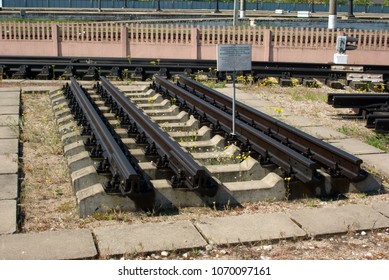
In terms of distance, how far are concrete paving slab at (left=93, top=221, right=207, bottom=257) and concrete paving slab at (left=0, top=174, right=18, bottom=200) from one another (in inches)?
57.3

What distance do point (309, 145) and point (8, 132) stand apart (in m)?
4.90

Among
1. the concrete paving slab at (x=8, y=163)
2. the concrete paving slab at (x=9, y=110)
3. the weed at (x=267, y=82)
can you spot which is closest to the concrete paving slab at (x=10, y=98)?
the concrete paving slab at (x=9, y=110)

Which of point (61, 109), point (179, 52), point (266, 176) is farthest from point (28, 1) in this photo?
point (266, 176)

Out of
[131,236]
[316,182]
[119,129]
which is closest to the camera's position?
[131,236]

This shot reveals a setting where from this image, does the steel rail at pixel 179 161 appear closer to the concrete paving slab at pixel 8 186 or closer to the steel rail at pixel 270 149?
the steel rail at pixel 270 149

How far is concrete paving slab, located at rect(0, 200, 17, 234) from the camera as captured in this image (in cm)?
591

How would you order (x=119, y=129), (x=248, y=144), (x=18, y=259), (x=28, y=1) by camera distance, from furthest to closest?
1. (x=28, y=1)
2. (x=119, y=129)
3. (x=248, y=144)
4. (x=18, y=259)

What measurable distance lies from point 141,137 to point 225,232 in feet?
11.6

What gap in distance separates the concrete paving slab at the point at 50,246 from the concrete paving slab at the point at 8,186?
117 centimetres

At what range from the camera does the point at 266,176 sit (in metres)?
7.42

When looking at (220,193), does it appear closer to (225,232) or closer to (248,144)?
(225,232)

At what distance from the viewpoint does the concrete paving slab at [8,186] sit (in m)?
6.84

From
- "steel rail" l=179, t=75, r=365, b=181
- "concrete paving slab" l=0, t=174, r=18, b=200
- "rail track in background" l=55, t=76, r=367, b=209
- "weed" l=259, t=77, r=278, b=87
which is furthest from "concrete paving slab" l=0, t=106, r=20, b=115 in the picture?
"weed" l=259, t=77, r=278, b=87

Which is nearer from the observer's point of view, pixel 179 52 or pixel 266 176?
pixel 266 176
